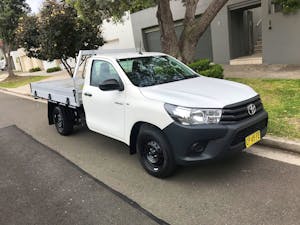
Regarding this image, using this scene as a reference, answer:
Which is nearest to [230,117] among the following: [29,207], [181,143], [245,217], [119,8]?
[181,143]

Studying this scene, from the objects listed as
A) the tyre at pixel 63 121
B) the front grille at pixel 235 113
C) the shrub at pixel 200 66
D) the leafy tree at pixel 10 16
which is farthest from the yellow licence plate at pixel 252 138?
the leafy tree at pixel 10 16

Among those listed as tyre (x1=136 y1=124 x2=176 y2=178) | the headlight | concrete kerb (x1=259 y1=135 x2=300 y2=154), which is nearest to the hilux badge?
the headlight

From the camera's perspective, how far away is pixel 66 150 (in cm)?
607

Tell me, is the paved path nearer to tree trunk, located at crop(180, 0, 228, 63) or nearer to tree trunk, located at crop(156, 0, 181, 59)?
tree trunk, located at crop(180, 0, 228, 63)

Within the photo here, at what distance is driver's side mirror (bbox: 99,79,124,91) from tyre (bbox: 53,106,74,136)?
2422mm

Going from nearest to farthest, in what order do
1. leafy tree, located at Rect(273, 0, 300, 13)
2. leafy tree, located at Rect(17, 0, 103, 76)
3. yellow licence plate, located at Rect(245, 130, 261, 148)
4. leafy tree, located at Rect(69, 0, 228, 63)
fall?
yellow licence plate, located at Rect(245, 130, 261, 148)
leafy tree, located at Rect(69, 0, 228, 63)
leafy tree, located at Rect(273, 0, 300, 13)
leafy tree, located at Rect(17, 0, 103, 76)

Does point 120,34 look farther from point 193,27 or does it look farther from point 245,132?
point 245,132

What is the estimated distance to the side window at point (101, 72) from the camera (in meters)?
5.05

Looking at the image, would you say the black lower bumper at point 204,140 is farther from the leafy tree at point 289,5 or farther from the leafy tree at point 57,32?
the leafy tree at point 289,5

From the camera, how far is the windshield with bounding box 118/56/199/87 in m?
4.81

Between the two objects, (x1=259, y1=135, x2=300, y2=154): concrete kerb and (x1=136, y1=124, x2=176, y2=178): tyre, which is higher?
(x1=136, y1=124, x2=176, y2=178): tyre

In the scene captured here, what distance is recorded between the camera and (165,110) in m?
3.95

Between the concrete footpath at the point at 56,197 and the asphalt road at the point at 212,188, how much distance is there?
0.19 meters

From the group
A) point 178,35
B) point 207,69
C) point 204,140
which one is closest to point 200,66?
point 207,69
